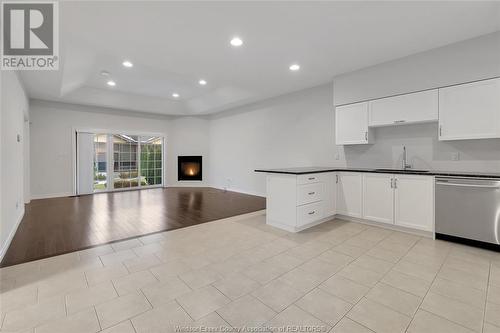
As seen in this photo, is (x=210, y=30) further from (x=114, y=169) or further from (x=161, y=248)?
(x=114, y=169)

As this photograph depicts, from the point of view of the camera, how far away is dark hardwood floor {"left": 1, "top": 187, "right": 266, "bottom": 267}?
3.04m

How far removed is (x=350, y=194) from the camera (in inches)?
160

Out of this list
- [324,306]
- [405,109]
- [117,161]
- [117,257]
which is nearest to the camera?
[324,306]

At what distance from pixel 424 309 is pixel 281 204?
2.15m

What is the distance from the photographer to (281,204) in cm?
371

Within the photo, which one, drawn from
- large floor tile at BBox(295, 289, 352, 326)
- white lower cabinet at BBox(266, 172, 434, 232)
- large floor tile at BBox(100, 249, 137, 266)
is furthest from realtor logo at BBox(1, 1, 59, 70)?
large floor tile at BBox(295, 289, 352, 326)

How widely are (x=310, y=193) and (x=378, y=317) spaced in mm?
2139

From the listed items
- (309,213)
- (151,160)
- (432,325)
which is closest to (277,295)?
(432,325)

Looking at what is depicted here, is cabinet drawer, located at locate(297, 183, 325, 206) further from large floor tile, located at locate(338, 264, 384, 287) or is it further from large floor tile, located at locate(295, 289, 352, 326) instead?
large floor tile, located at locate(295, 289, 352, 326)

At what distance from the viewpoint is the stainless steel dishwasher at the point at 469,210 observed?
9.16ft

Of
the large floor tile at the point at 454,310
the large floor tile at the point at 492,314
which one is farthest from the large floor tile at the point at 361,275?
the large floor tile at the point at 492,314

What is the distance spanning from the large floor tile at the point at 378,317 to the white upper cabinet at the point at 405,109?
286 centimetres

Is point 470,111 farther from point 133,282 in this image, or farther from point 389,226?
point 133,282

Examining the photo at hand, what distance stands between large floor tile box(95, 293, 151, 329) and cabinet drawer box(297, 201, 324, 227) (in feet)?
7.59
